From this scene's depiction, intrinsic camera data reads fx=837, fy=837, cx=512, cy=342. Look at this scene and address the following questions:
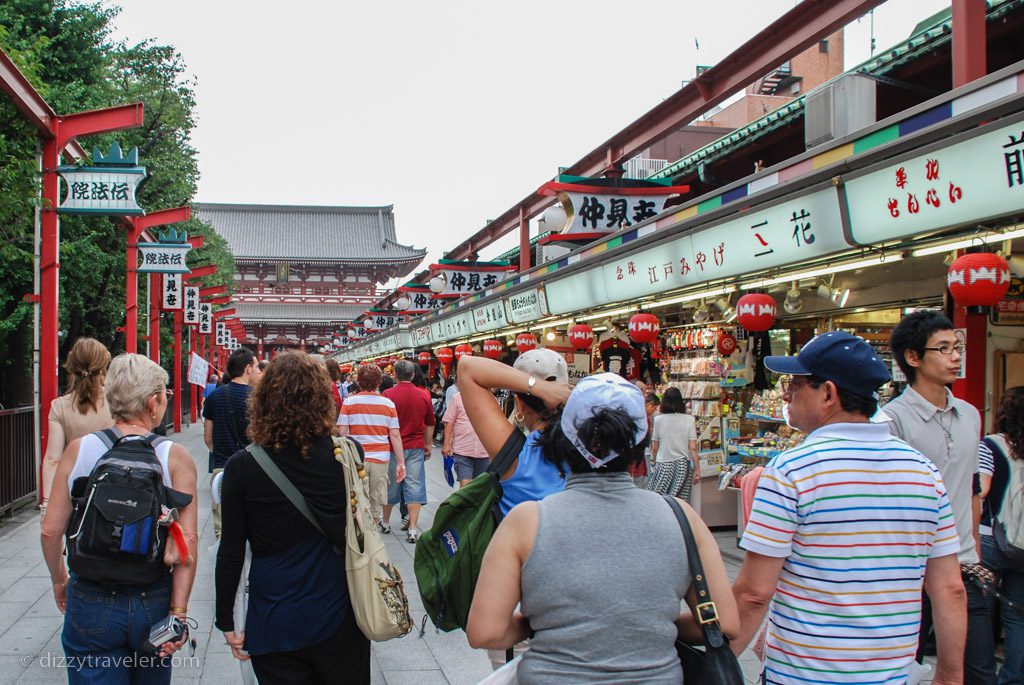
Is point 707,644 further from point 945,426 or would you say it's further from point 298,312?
point 298,312

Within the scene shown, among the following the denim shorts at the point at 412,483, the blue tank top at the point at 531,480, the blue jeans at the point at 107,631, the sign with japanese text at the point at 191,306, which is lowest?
the denim shorts at the point at 412,483

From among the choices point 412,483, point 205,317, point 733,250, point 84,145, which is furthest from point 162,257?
point 205,317

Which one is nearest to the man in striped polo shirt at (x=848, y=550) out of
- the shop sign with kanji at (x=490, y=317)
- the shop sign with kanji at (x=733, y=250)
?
the shop sign with kanji at (x=733, y=250)

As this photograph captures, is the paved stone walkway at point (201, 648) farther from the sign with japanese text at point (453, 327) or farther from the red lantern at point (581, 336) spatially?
the sign with japanese text at point (453, 327)

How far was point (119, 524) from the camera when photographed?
2945 mm

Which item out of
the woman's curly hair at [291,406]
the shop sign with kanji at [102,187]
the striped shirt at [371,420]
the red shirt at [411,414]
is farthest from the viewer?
the shop sign with kanji at [102,187]

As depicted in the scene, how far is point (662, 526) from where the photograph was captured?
7.13 feet

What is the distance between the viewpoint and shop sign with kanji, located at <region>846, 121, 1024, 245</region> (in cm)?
421

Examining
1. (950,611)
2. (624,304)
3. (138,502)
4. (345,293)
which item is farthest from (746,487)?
(345,293)

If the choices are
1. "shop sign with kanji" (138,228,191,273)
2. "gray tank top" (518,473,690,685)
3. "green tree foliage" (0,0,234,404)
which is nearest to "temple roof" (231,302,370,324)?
"green tree foliage" (0,0,234,404)

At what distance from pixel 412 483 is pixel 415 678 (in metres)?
3.92

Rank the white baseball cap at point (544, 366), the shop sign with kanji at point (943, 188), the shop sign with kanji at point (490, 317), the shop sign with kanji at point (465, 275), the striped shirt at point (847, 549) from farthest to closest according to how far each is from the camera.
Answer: the shop sign with kanji at point (465, 275) < the shop sign with kanji at point (490, 317) < the shop sign with kanji at point (943, 188) < the white baseball cap at point (544, 366) < the striped shirt at point (847, 549)

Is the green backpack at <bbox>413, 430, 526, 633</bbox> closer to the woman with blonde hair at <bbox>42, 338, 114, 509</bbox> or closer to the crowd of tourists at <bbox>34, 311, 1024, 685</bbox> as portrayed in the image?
the crowd of tourists at <bbox>34, 311, 1024, 685</bbox>

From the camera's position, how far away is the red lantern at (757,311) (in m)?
7.45
